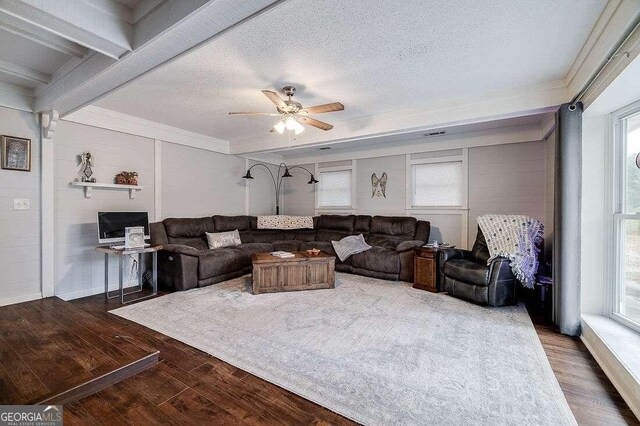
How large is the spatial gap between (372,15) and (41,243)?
4466 millimetres

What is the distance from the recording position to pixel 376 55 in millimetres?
2523

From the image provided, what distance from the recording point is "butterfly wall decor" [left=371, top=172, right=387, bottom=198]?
5836 mm

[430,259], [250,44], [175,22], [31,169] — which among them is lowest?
[430,259]

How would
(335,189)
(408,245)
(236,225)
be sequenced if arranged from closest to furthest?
(408,245) → (236,225) → (335,189)

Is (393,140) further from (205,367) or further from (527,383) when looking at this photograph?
(205,367)

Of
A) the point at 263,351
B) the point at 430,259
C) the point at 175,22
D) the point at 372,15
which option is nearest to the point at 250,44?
the point at 175,22

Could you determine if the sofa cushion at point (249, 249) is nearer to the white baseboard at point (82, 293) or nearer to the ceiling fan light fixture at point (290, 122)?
the white baseboard at point (82, 293)

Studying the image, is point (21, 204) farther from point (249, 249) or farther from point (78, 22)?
point (249, 249)

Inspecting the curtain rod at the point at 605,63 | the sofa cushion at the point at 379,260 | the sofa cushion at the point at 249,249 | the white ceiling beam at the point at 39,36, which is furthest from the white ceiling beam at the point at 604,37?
the sofa cushion at the point at 249,249

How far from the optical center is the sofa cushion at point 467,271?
338cm

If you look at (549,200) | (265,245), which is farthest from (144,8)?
(549,200)

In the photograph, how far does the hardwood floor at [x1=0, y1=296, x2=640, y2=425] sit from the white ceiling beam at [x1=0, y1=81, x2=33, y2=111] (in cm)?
251

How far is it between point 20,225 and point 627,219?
20.6ft

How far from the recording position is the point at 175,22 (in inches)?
66.9
